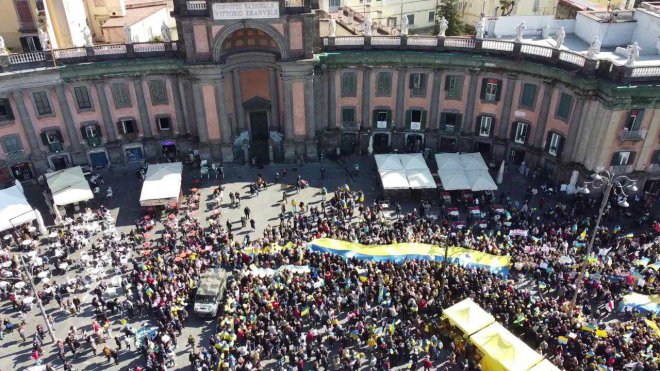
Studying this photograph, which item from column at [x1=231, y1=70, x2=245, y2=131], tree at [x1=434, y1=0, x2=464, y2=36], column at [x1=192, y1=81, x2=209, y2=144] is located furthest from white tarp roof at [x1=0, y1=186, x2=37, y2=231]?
tree at [x1=434, y1=0, x2=464, y2=36]

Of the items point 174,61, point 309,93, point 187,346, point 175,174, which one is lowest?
point 187,346

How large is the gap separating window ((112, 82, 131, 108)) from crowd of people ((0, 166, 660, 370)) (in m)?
12.4

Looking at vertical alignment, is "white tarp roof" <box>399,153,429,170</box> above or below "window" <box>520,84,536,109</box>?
below

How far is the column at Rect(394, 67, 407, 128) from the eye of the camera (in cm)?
5341

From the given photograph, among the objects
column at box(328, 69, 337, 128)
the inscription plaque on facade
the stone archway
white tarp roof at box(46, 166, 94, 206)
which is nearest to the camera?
white tarp roof at box(46, 166, 94, 206)

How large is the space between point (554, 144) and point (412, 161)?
13.1 m

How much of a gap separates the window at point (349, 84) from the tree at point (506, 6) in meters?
28.9

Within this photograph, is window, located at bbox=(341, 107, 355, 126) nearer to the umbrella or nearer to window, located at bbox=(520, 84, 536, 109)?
the umbrella

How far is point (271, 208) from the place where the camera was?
49125 mm

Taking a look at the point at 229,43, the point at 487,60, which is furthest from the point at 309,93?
the point at 487,60

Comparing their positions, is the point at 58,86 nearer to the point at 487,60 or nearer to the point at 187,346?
the point at 187,346

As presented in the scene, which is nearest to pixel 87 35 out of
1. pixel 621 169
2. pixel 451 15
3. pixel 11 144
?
pixel 11 144

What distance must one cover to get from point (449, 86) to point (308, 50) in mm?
13931

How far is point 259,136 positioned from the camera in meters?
58.6
